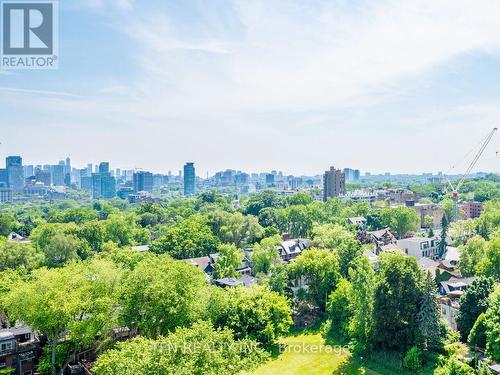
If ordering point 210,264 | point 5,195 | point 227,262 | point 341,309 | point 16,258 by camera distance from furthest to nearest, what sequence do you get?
point 5,195 → point 210,264 → point 16,258 → point 227,262 → point 341,309

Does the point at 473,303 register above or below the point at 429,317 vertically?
above

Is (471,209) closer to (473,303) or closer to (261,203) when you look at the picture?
(261,203)

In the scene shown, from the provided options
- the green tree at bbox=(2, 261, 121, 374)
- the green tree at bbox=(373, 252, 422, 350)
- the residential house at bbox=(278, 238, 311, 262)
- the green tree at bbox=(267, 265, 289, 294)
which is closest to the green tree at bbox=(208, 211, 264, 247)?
the residential house at bbox=(278, 238, 311, 262)

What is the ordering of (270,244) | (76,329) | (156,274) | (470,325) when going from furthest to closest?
(270,244), (470,325), (156,274), (76,329)

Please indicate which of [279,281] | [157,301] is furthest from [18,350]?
[279,281]

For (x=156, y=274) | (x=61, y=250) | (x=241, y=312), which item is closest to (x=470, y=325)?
(x=241, y=312)

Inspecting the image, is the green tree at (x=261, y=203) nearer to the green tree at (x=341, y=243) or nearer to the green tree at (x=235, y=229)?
the green tree at (x=235, y=229)

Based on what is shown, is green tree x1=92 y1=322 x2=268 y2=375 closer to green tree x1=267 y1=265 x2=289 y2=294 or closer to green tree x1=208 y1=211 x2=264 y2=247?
green tree x1=267 y1=265 x2=289 y2=294

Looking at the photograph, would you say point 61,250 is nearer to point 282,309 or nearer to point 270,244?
point 270,244
